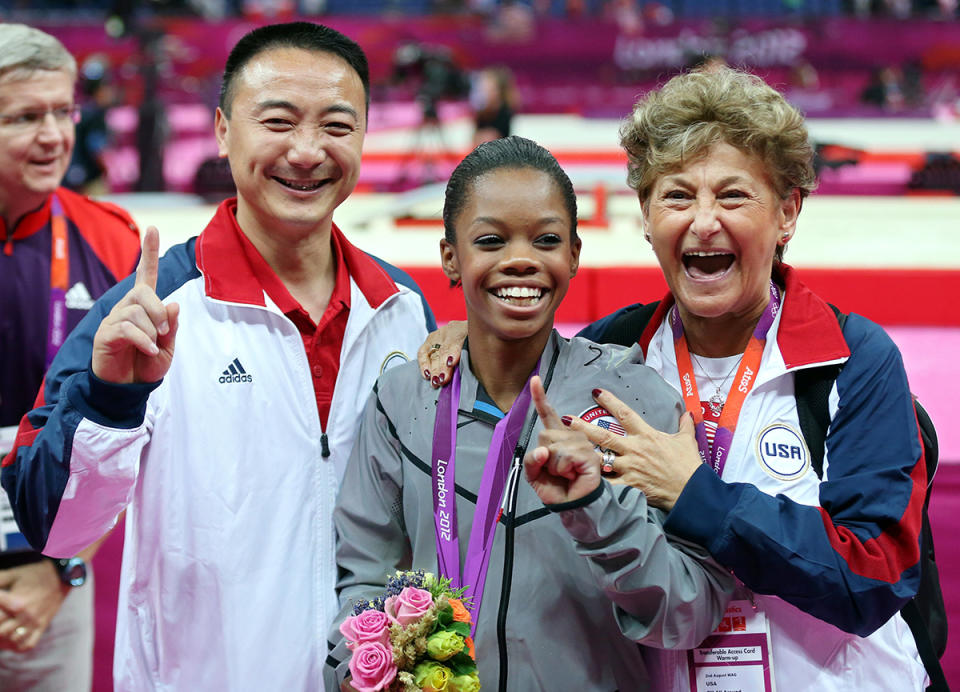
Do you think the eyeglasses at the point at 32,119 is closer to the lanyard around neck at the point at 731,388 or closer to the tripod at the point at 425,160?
the lanyard around neck at the point at 731,388

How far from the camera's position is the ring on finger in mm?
1862

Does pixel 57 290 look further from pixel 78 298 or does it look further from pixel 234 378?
pixel 234 378

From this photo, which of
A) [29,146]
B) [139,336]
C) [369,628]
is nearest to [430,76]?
[29,146]

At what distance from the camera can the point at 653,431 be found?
1882 mm

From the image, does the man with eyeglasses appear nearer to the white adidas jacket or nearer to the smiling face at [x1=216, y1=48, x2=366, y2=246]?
the white adidas jacket

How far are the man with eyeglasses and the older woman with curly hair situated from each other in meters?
1.58

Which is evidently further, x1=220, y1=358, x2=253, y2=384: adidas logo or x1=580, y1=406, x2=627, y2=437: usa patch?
x1=220, y1=358, x2=253, y2=384: adidas logo

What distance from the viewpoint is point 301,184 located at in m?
2.22

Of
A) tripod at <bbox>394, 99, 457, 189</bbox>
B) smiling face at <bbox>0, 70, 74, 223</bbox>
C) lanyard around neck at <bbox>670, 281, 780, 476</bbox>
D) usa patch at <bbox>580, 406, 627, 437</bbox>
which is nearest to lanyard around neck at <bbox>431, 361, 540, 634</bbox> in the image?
usa patch at <bbox>580, 406, 627, 437</bbox>

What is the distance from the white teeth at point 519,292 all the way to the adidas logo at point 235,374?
0.59 m

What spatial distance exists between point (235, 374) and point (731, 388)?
1.02 metres

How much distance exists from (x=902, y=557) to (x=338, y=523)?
3.51 feet

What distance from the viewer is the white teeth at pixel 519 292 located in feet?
6.29

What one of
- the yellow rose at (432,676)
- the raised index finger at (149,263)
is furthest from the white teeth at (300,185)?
the yellow rose at (432,676)
